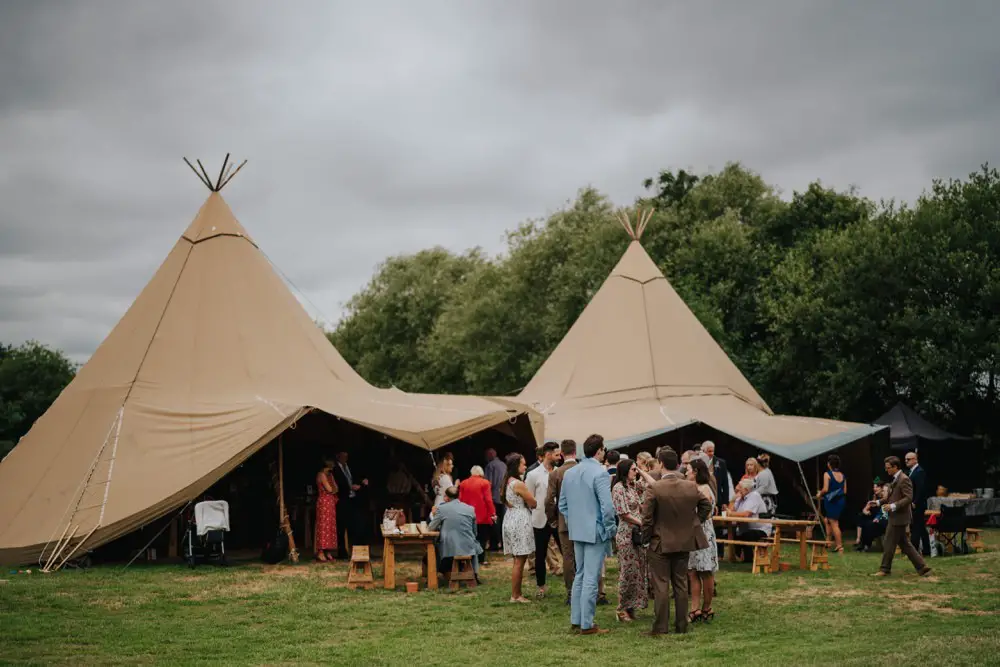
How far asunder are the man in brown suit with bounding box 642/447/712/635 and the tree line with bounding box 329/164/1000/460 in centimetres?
1374

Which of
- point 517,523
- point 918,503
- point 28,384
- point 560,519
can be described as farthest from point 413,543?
point 28,384

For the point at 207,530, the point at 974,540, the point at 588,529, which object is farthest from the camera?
the point at 974,540

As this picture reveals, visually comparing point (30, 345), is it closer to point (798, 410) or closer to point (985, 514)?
point (798, 410)

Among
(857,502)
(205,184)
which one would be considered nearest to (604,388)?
(857,502)

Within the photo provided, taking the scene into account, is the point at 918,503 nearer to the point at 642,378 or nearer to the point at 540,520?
the point at 540,520

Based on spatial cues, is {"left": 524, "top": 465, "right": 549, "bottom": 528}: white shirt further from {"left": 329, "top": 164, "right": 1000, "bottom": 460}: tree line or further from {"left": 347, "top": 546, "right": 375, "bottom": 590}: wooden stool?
{"left": 329, "top": 164, "right": 1000, "bottom": 460}: tree line

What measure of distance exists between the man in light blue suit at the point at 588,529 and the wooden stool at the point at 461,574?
2.91 m

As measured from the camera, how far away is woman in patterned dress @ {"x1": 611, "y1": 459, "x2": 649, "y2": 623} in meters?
9.24

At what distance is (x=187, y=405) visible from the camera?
14703 mm

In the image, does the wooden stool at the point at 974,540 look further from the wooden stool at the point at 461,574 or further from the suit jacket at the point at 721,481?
the wooden stool at the point at 461,574

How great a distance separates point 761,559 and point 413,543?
4089 mm

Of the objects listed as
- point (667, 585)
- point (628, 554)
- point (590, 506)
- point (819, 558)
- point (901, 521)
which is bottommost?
point (819, 558)

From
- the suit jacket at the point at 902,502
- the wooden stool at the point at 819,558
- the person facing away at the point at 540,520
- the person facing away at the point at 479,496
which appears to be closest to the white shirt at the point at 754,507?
the wooden stool at the point at 819,558

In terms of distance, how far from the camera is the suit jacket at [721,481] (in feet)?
46.5
